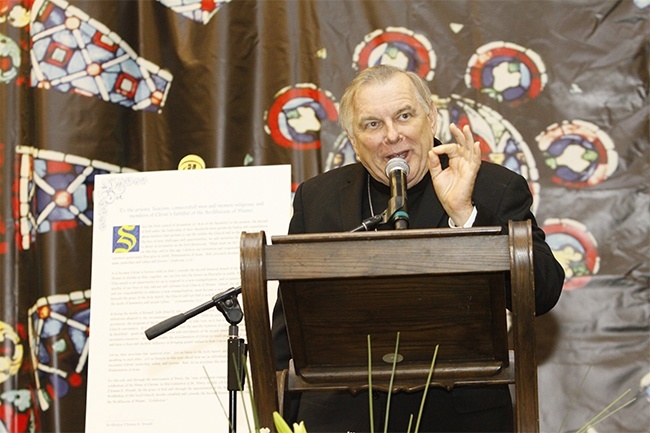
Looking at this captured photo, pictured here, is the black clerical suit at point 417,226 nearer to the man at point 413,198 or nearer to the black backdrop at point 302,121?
the man at point 413,198

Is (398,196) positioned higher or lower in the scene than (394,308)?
higher

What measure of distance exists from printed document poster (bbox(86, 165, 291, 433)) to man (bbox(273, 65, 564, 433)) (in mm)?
388

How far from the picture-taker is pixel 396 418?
2.53m

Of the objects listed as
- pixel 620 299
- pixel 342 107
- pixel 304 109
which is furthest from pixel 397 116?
pixel 620 299

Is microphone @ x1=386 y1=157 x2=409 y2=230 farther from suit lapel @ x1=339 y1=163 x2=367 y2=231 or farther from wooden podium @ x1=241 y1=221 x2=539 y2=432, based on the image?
suit lapel @ x1=339 y1=163 x2=367 y2=231

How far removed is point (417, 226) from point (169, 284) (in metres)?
1.09

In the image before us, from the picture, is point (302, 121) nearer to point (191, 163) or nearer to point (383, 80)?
point (191, 163)

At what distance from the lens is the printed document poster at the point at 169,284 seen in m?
3.35

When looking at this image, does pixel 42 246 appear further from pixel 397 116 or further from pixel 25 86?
pixel 397 116

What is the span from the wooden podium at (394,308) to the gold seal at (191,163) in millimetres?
1756

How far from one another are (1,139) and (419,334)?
2510 millimetres

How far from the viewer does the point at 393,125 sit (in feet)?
9.49

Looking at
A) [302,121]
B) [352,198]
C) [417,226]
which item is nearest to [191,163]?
[302,121]

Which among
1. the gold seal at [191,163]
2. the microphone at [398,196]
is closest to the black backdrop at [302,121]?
the gold seal at [191,163]
